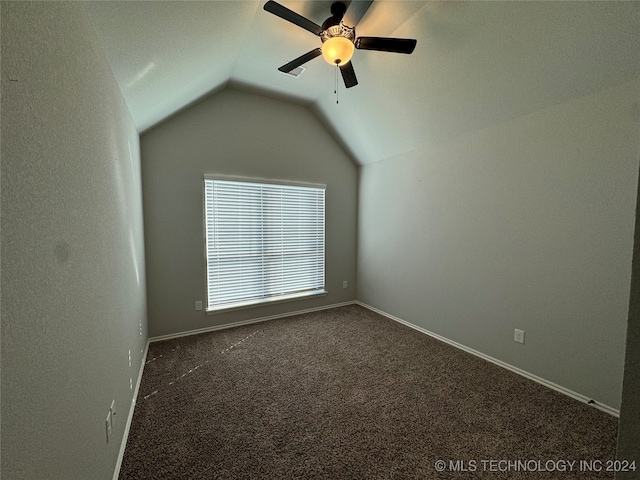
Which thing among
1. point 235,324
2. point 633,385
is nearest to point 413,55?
point 633,385

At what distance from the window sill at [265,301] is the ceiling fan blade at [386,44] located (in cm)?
308

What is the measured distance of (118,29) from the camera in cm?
137

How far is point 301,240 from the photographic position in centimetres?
405

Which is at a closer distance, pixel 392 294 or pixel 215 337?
pixel 215 337

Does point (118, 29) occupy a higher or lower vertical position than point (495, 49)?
lower

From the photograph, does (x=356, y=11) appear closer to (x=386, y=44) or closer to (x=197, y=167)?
(x=386, y=44)

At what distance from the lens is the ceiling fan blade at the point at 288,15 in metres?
1.64

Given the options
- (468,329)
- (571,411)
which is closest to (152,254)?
(468,329)

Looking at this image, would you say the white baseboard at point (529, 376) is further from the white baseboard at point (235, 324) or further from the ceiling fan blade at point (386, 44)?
the ceiling fan blade at point (386, 44)

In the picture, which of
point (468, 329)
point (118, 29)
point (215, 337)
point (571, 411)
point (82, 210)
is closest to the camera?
point (82, 210)

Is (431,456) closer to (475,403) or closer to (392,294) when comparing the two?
(475,403)

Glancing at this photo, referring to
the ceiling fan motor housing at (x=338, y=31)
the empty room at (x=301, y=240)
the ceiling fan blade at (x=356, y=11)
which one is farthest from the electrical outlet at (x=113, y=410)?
the ceiling fan blade at (x=356, y=11)

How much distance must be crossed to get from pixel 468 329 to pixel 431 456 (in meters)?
1.65

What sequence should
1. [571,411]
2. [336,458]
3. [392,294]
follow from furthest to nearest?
[392,294] < [571,411] < [336,458]
